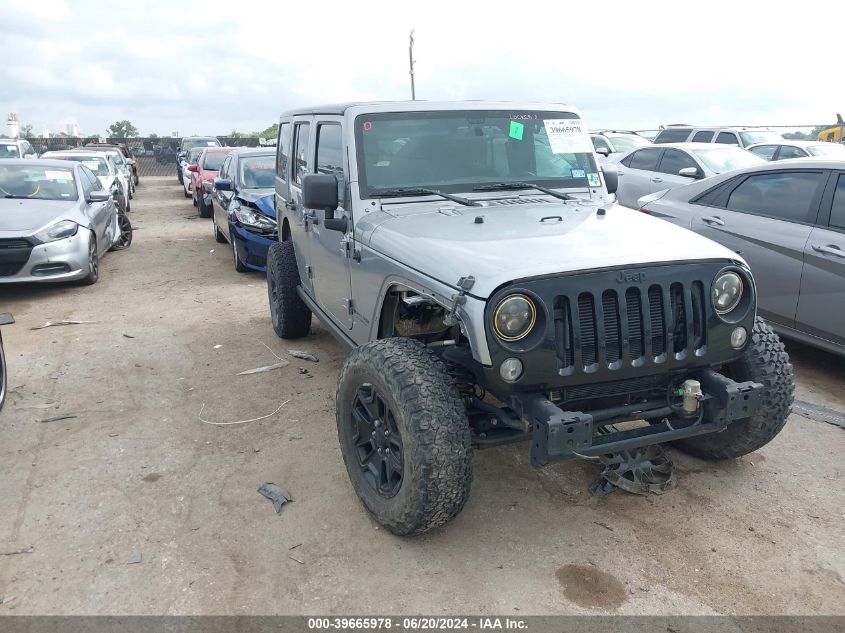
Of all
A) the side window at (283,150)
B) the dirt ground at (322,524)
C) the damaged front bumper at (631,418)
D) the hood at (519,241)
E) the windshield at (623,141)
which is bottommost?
the dirt ground at (322,524)

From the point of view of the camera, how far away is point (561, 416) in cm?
291

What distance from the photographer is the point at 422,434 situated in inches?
118

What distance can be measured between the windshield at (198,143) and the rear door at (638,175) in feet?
63.3

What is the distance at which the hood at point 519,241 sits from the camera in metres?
3.08

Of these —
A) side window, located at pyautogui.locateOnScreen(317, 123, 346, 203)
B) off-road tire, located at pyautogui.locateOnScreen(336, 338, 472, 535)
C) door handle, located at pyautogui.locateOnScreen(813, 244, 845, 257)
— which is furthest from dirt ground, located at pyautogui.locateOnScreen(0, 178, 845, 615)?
side window, located at pyautogui.locateOnScreen(317, 123, 346, 203)

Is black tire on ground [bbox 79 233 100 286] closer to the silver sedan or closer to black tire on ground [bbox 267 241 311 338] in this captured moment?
the silver sedan

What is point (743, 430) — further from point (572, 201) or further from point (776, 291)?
point (776, 291)

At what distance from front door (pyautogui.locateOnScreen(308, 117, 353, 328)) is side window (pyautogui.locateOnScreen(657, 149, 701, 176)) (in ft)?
23.2

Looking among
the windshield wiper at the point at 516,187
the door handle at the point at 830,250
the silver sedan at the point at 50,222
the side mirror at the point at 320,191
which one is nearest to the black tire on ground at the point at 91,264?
the silver sedan at the point at 50,222

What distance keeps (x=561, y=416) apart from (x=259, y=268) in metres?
6.99

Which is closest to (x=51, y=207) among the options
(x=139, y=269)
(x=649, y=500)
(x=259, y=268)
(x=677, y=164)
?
(x=139, y=269)

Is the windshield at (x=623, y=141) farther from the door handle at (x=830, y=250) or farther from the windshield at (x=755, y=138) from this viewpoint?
the door handle at (x=830, y=250)

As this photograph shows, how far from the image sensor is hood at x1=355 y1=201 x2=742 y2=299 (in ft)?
10.1

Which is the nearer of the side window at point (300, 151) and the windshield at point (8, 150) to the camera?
the side window at point (300, 151)
